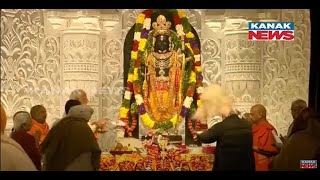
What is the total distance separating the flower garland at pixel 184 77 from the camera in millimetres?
8555

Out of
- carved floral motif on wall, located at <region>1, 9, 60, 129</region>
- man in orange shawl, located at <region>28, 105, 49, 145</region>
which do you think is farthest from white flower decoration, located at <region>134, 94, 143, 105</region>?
man in orange shawl, located at <region>28, 105, 49, 145</region>

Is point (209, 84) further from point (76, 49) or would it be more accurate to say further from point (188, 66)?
point (76, 49)

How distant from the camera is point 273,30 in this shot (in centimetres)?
779

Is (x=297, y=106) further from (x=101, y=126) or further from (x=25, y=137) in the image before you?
(x=25, y=137)

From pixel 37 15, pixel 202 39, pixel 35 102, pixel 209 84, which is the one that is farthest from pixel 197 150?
pixel 37 15

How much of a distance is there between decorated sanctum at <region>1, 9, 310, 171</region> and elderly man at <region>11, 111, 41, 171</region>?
167 cm

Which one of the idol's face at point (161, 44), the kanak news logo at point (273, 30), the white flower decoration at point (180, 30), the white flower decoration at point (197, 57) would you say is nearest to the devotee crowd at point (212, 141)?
the kanak news logo at point (273, 30)

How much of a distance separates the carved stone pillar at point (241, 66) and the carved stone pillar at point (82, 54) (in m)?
1.60

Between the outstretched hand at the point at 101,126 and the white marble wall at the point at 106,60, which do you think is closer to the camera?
the outstretched hand at the point at 101,126

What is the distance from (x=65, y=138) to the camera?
19.5 feet

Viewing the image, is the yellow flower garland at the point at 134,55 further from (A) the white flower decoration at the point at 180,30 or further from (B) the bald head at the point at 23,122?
(B) the bald head at the point at 23,122

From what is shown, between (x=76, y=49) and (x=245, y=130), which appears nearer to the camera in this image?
(x=245, y=130)

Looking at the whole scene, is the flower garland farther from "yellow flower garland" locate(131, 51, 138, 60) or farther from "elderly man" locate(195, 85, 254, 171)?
"elderly man" locate(195, 85, 254, 171)
